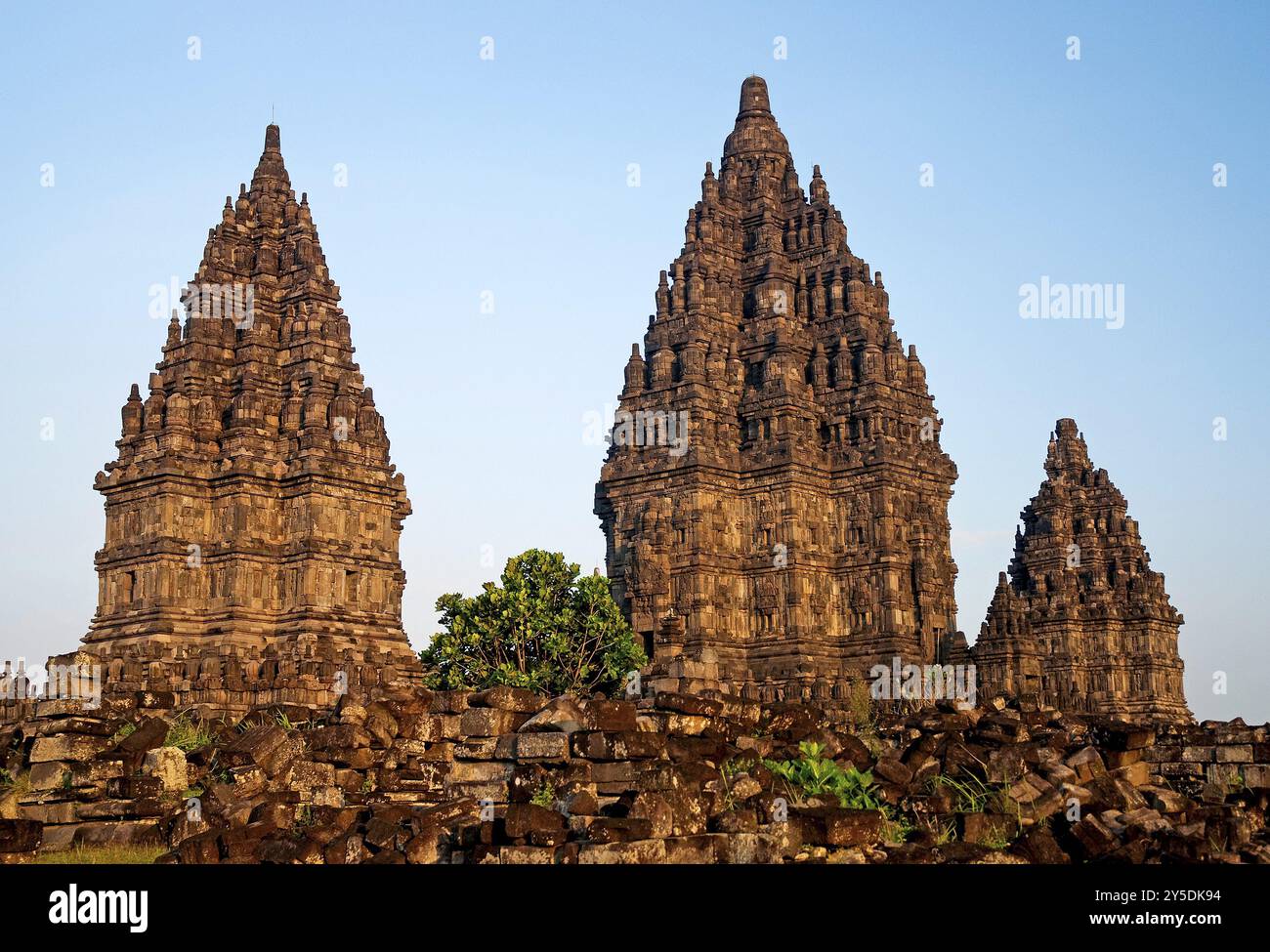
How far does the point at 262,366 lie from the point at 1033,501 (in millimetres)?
48087

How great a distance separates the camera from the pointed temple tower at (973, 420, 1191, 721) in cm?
8969

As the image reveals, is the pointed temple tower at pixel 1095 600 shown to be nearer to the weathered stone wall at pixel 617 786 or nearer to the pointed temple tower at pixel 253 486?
the pointed temple tower at pixel 253 486

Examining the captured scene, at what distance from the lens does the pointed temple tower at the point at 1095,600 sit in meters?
89.7

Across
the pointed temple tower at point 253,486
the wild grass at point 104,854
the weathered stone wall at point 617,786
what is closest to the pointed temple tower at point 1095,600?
the pointed temple tower at point 253,486

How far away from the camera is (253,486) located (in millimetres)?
66500

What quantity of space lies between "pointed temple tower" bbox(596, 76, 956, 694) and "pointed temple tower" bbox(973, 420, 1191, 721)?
59.5 feet

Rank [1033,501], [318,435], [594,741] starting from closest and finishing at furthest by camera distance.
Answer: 1. [594,741]
2. [318,435]
3. [1033,501]

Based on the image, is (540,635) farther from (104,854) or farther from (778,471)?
(104,854)

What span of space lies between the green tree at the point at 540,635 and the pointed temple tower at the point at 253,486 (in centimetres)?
300

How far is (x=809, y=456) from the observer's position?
7188cm

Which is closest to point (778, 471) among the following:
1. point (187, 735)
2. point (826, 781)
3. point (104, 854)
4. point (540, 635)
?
point (540, 635)

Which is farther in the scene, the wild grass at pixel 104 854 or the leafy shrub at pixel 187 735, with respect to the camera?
the leafy shrub at pixel 187 735
